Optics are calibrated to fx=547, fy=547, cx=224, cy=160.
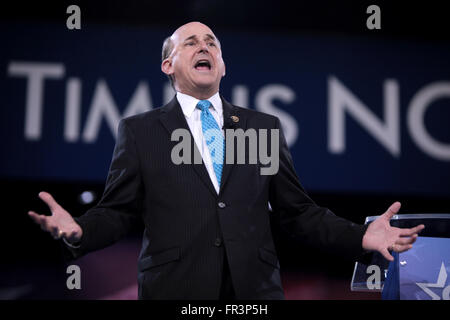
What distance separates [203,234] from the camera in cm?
162

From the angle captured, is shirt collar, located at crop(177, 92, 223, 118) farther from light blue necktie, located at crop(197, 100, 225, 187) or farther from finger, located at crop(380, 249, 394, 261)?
finger, located at crop(380, 249, 394, 261)

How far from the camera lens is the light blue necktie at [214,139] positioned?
1.73 metres

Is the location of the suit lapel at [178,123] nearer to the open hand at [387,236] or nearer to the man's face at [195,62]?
the man's face at [195,62]

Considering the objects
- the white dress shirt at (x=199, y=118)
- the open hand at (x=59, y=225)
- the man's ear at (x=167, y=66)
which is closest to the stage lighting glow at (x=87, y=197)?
the man's ear at (x=167, y=66)

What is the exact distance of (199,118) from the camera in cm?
185

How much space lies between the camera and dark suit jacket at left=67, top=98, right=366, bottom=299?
62.7 inches

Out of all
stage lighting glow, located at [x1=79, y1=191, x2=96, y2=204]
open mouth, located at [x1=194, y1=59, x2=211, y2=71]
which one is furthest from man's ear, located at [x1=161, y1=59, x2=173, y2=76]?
stage lighting glow, located at [x1=79, y1=191, x2=96, y2=204]

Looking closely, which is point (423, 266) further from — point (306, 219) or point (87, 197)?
point (87, 197)

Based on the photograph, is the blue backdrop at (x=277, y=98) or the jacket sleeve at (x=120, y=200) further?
the blue backdrop at (x=277, y=98)
